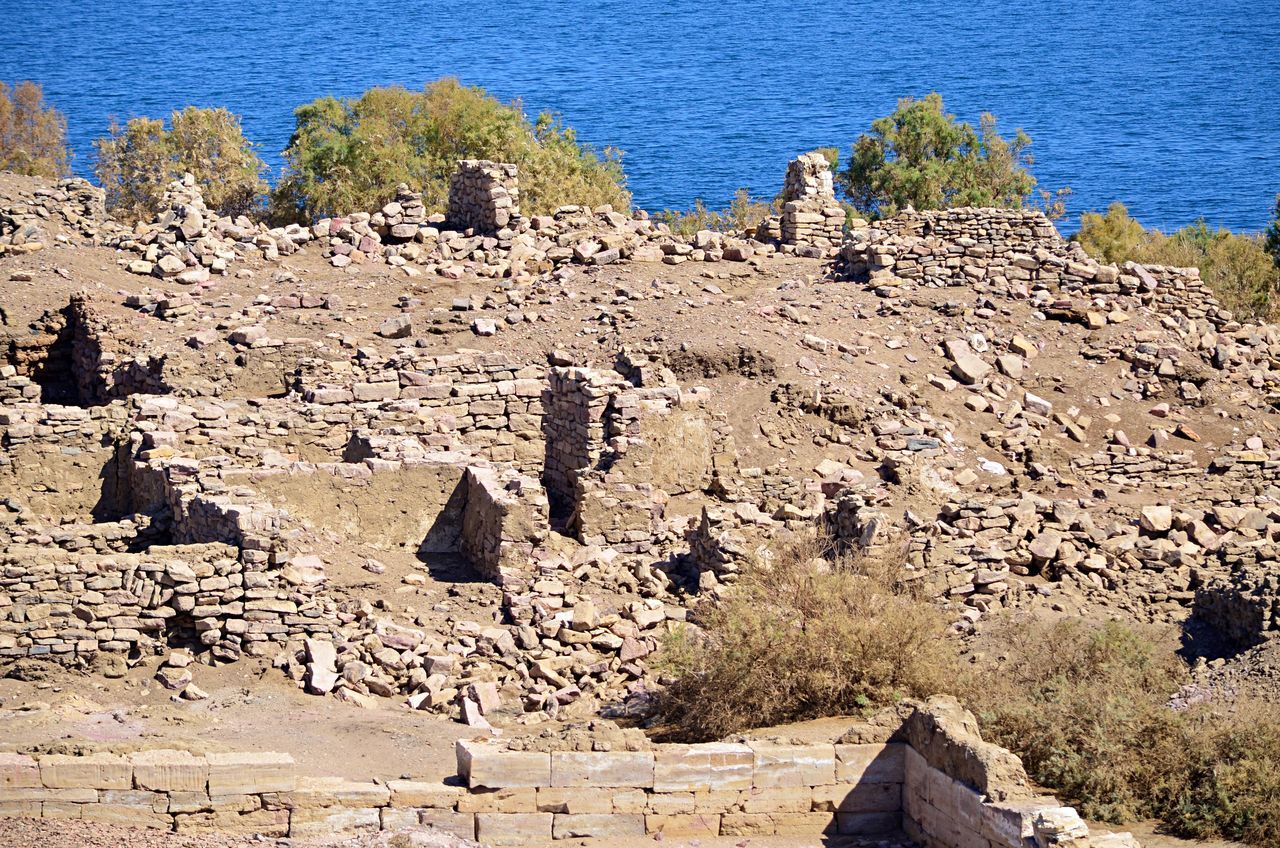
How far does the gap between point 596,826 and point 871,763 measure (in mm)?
1790

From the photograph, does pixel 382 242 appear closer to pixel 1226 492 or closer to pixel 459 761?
pixel 1226 492

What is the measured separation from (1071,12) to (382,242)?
108m

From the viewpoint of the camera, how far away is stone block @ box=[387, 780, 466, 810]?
12273 mm

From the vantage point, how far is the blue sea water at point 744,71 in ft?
256

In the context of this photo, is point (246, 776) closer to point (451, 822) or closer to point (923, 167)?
point (451, 822)

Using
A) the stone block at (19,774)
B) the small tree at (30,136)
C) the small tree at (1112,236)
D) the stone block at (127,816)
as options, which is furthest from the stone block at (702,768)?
the small tree at (30,136)

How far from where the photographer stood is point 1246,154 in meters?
79.9

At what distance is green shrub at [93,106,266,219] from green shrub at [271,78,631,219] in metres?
0.72

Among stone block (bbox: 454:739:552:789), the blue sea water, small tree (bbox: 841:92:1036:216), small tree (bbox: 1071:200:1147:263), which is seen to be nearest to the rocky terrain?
stone block (bbox: 454:739:552:789)

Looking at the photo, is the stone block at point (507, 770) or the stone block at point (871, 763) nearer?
the stone block at point (507, 770)

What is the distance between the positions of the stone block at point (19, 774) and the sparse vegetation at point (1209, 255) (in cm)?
2104

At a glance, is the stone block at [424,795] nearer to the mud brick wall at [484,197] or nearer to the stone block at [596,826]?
the stone block at [596,826]

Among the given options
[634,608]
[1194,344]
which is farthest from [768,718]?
[1194,344]

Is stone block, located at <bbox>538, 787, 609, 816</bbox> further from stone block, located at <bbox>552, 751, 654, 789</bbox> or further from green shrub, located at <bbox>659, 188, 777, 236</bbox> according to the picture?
green shrub, located at <bbox>659, 188, 777, 236</bbox>
